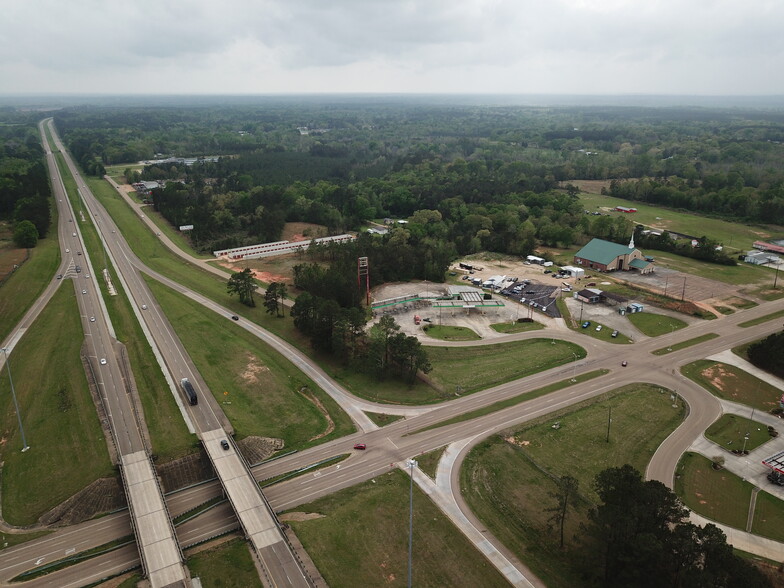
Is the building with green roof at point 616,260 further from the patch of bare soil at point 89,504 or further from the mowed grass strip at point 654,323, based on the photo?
the patch of bare soil at point 89,504

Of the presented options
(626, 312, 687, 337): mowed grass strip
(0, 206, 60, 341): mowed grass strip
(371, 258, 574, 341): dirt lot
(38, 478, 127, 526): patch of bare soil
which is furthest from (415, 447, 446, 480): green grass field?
(0, 206, 60, 341): mowed grass strip

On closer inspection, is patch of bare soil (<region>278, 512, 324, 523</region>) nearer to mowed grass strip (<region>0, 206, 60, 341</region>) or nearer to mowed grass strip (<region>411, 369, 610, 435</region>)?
mowed grass strip (<region>411, 369, 610, 435</region>)

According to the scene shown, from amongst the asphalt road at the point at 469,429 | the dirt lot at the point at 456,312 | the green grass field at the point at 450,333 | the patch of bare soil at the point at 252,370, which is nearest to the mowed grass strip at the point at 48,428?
the asphalt road at the point at 469,429

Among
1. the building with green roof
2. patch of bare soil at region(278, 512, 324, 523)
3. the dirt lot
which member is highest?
the building with green roof

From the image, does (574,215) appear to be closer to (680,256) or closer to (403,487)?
(680,256)

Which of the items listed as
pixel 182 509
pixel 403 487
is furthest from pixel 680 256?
pixel 182 509

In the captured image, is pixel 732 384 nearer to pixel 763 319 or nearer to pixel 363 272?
pixel 763 319
